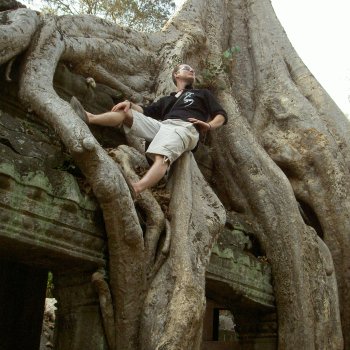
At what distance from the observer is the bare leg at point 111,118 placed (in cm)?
325

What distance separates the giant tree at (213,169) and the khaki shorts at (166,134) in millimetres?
133

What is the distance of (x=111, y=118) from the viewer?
3314 millimetres

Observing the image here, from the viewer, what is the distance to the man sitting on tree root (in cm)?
323

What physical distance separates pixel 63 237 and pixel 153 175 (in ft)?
2.15

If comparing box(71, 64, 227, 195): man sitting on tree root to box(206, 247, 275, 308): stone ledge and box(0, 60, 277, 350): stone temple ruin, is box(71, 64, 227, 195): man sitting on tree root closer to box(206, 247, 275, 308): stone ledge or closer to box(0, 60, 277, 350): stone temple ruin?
box(0, 60, 277, 350): stone temple ruin

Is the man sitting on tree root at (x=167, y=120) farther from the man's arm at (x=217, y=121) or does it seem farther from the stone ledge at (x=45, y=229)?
the stone ledge at (x=45, y=229)

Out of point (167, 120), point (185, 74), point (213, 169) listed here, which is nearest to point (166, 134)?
point (167, 120)

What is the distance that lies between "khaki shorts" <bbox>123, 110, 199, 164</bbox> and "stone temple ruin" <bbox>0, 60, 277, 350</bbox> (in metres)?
0.49

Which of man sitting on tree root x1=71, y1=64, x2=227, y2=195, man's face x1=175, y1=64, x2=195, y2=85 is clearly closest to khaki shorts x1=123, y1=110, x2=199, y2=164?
man sitting on tree root x1=71, y1=64, x2=227, y2=195

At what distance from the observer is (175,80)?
13.4 feet

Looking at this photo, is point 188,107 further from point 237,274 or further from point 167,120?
point 237,274

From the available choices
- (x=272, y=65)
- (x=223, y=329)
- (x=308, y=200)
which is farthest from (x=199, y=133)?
(x=223, y=329)

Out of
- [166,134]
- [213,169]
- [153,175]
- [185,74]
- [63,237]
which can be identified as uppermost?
[185,74]

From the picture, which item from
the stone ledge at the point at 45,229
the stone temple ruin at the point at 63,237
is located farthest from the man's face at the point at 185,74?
the stone ledge at the point at 45,229
